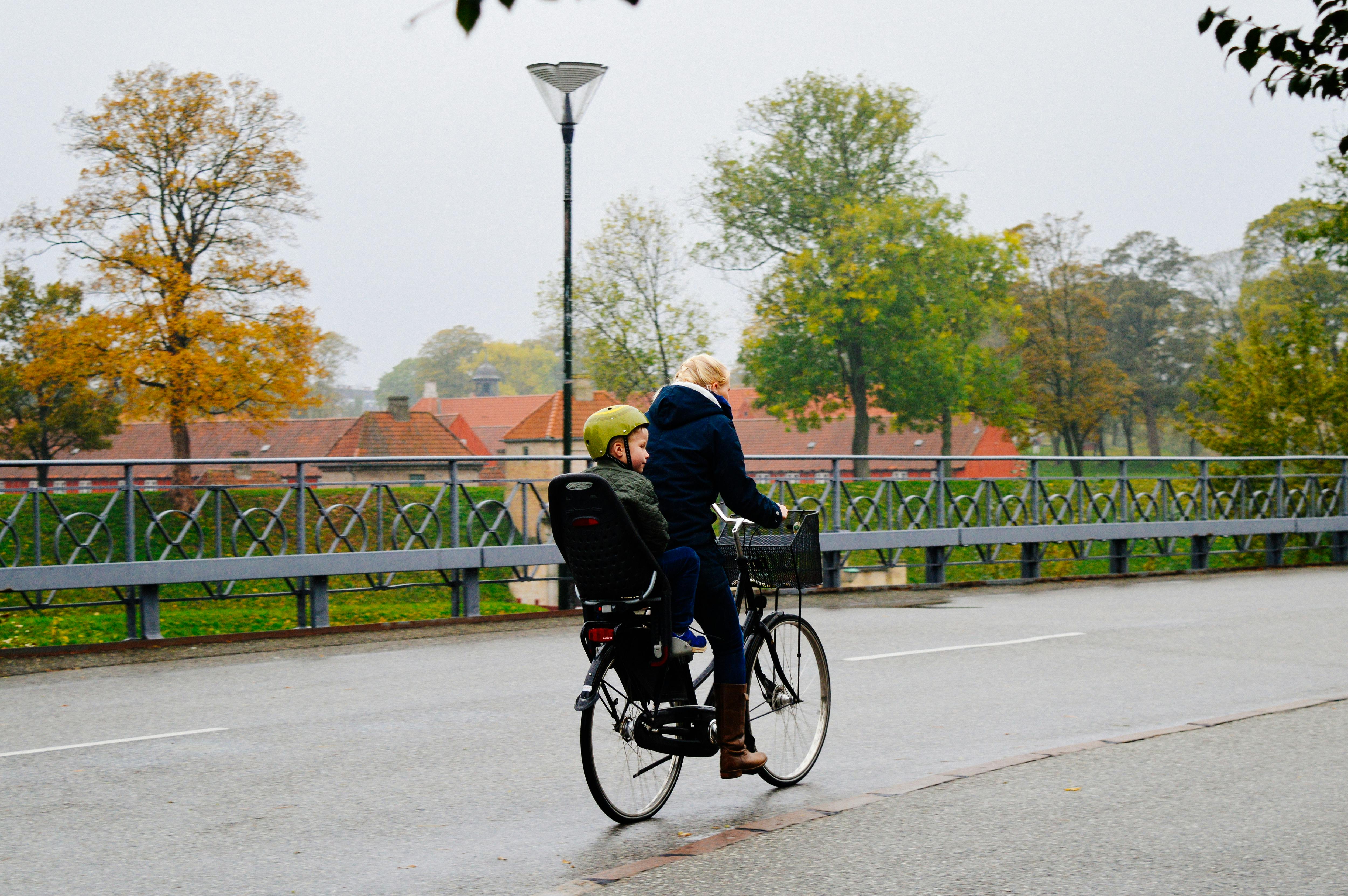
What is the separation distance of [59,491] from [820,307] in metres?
42.6

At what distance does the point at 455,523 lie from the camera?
13.7m

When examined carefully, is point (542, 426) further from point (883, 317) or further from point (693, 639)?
point (693, 639)

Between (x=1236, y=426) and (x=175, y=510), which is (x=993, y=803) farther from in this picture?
(x=1236, y=426)

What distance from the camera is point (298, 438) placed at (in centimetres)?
8225

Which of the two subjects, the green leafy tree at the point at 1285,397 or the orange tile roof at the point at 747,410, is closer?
the green leafy tree at the point at 1285,397

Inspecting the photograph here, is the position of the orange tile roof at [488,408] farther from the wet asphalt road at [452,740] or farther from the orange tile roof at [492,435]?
the wet asphalt road at [452,740]

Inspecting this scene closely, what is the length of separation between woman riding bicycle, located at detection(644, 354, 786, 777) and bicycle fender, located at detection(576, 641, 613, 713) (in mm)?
435

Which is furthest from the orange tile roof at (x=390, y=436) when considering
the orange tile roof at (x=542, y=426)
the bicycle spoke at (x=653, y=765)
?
the bicycle spoke at (x=653, y=765)

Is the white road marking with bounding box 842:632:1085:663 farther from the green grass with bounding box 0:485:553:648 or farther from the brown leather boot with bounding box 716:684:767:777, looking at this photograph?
the green grass with bounding box 0:485:553:648

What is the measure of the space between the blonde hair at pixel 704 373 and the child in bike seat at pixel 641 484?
0.28 metres

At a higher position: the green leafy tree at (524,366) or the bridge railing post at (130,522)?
the green leafy tree at (524,366)

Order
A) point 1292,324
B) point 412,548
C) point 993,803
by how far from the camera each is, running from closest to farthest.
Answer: point 993,803
point 412,548
point 1292,324

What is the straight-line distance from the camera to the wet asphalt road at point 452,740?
5.24 m

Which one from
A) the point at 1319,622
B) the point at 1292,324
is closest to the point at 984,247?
the point at 1292,324
